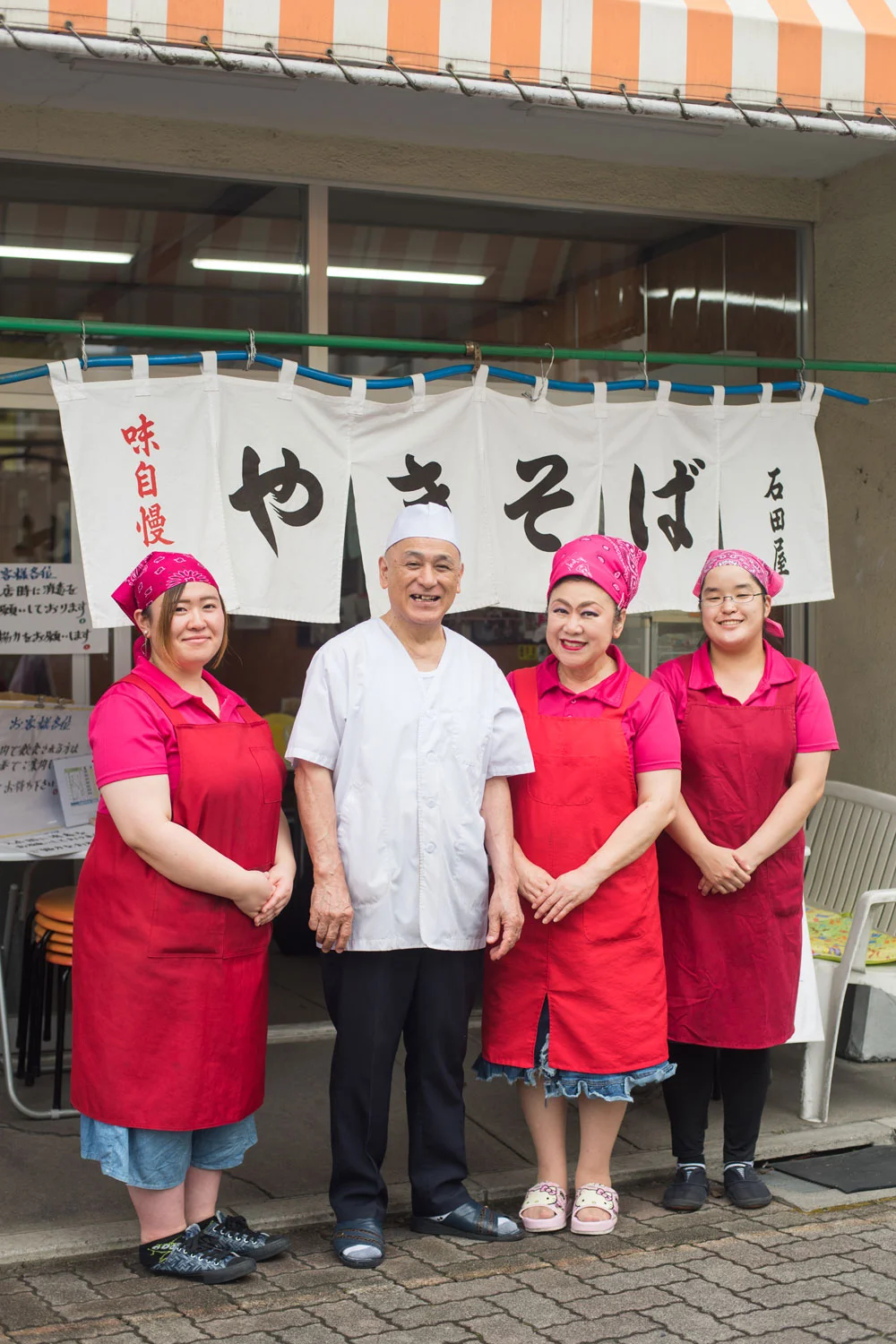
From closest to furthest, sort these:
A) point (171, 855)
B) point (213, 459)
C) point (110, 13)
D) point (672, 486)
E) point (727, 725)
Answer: point (171, 855) → point (110, 13) → point (727, 725) → point (213, 459) → point (672, 486)

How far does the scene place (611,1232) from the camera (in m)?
4.35

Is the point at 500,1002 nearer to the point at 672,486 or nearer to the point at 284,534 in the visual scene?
the point at 284,534

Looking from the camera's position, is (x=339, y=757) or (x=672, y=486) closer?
(x=339, y=757)

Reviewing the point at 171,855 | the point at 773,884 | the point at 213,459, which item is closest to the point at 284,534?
the point at 213,459

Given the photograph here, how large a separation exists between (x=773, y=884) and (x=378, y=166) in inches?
143

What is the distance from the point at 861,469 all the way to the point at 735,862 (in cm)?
292

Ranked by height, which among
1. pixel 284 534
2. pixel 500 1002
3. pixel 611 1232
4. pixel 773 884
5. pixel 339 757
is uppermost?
pixel 284 534

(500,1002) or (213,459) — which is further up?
(213,459)

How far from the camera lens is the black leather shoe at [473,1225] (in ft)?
13.9

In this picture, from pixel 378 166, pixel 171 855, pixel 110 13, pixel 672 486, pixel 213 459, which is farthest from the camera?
pixel 378 166

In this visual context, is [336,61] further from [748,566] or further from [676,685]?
[676,685]

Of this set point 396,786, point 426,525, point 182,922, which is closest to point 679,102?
point 426,525

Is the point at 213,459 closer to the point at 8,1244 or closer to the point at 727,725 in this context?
the point at 727,725

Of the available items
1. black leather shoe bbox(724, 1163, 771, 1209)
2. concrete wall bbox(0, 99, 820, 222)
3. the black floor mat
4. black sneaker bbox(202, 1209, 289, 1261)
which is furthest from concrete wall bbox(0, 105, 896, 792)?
black sneaker bbox(202, 1209, 289, 1261)
